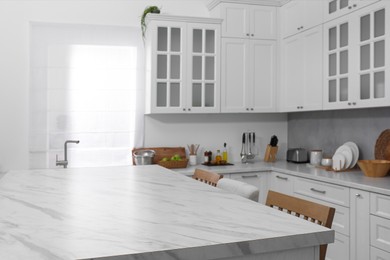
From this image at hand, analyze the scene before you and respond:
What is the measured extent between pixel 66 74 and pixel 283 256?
3.30m

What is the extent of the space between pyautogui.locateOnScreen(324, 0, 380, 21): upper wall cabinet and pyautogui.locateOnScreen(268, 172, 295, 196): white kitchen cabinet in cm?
148

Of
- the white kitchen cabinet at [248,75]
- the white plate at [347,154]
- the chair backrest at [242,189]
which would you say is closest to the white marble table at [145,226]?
the chair backrest at [242,189]

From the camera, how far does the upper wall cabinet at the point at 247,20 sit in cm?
400

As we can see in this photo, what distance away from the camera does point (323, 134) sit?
13.0 feet

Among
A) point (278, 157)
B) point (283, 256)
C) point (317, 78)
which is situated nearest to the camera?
point (283, 256)

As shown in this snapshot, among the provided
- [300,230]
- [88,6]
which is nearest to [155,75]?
[88,6]

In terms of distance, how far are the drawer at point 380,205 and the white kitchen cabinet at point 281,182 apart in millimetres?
934

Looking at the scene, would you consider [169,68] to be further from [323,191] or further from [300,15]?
[323,191]

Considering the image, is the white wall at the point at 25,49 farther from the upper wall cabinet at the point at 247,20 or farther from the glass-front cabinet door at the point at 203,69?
the upper wall cabinet at the point at 247,20

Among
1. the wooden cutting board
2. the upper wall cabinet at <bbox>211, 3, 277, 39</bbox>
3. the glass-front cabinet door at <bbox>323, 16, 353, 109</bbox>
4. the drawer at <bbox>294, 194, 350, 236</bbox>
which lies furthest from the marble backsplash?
the wooden cutting board

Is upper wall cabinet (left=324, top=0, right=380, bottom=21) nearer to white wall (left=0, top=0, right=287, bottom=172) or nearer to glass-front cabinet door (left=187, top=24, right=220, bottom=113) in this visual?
glass-front cabinet door (left=187, top=24, right=220, bottom=113)

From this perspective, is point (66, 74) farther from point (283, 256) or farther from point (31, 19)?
point (283, 256)

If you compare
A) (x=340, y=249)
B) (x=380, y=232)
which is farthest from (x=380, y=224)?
(x=340, y=249)

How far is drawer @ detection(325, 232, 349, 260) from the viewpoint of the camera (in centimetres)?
284
